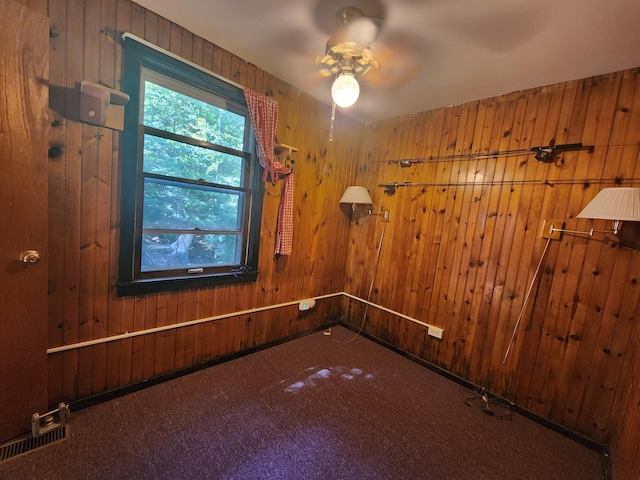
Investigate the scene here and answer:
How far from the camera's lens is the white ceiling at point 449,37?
1.36m

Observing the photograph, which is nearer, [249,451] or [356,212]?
[249,451]

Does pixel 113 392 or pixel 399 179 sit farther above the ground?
pixel 399 179

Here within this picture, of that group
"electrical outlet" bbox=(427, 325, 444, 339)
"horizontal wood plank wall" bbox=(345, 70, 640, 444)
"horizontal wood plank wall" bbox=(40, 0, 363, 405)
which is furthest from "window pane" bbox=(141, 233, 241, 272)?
"electrical outlet" bbox=(427, 325, 444, 339)

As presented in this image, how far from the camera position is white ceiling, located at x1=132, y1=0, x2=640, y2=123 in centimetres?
136

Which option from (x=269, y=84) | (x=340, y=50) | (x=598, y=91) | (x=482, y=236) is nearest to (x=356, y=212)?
(x=482, y=236)

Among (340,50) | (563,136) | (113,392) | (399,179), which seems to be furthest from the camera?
(399,179)

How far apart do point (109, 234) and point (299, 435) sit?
1.73 m

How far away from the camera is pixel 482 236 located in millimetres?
2277

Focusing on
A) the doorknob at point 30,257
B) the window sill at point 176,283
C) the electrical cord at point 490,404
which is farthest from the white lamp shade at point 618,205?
the doorknob at point 30,257

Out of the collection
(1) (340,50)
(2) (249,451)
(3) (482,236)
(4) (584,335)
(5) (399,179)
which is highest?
(1) (340,50)

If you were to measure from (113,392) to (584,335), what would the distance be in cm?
323

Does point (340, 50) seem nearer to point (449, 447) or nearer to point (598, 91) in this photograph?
point (598, 91)

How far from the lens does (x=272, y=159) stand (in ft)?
7.47

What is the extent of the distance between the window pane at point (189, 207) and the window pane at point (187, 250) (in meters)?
0.08
